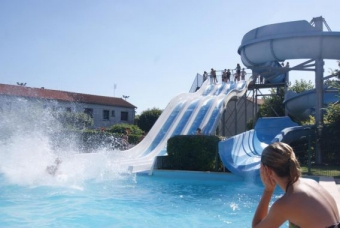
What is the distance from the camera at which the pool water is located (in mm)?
6621

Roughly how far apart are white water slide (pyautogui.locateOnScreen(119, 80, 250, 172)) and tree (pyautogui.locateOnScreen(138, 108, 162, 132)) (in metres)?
14.0

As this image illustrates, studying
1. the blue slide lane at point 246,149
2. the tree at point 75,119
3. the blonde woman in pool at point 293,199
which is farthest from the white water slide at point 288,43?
the tree at point 75,119

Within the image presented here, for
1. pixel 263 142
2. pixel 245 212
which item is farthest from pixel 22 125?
pixel 245 212

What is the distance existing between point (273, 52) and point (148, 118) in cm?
2242

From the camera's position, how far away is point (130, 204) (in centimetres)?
808

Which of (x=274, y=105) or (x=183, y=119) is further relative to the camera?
(x=274, y=105)

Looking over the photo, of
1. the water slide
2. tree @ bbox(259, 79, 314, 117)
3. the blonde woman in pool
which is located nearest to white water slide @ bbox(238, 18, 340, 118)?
the water slide

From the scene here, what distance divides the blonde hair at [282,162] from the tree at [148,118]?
34.8 meters

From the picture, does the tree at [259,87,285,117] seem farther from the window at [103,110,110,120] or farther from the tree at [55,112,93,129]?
the window at [103,110,110,120]

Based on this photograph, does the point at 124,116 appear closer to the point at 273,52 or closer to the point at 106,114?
the point at 106,114

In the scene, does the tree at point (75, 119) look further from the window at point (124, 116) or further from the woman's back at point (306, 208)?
the woman's back at point (306, 208)

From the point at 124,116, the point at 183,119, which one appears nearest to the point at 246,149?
the point at 183,119

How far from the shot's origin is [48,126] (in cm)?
1689

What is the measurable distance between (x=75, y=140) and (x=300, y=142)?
37.3 ft
